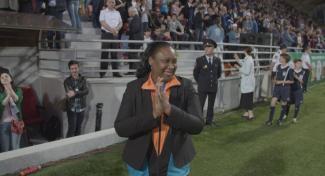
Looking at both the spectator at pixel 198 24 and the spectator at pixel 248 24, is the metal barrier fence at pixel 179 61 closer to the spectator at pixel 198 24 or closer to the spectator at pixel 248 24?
the spectator at pixel 198 24

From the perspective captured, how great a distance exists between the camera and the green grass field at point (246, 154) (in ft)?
23.7

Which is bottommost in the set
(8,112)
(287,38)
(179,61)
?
(8,112)

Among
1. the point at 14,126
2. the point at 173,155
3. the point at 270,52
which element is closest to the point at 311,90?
the point at 270,52

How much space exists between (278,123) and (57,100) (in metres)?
5.09

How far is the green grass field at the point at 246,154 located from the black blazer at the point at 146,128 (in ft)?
12.7

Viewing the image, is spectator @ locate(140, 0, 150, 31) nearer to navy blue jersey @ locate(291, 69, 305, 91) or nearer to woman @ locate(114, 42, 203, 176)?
navy blue jersey @ locate(291, 69, 305, 91)

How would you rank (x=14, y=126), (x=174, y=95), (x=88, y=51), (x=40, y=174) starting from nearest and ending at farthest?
1. (x=174, y=95)
2. (x=40, y=174)
3. (x=14, y=126)
4. (x=88, y=51)

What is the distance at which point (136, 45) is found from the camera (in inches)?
477

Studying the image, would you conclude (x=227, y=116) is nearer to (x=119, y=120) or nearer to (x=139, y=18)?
(x=139, y=18)

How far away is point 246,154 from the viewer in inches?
332

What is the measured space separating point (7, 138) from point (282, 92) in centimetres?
625

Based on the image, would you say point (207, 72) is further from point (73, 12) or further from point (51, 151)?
point (51, 151)

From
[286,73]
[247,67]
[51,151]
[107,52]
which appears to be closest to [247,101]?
[247,67]

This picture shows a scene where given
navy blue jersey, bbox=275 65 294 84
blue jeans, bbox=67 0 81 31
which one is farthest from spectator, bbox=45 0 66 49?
navy blue jersey, bbox=275 65 294 84
